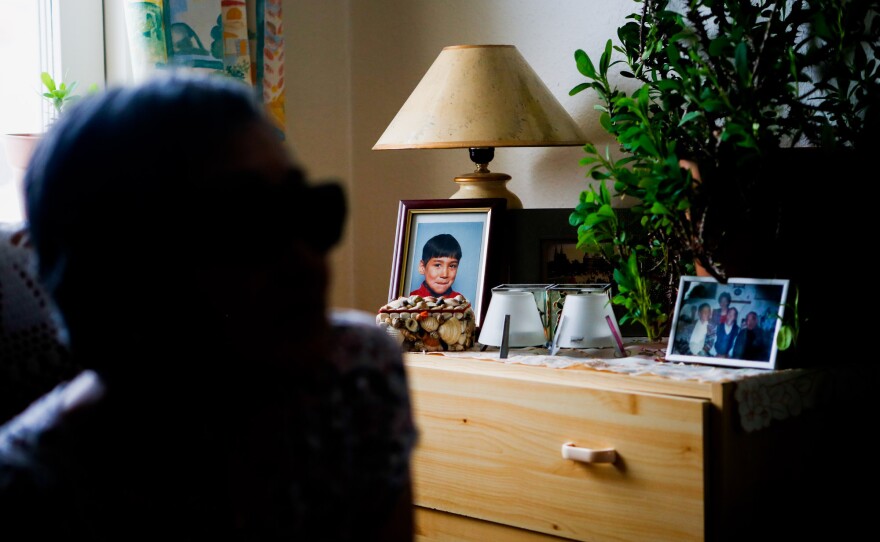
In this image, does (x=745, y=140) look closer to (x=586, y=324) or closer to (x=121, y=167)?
→ (x=586, y=324)

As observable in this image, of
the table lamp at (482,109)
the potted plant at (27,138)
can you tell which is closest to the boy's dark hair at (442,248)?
the table lamp at (482,109)

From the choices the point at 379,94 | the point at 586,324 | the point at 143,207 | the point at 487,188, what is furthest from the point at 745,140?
the point at 379,94

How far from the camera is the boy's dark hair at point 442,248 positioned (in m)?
1.70

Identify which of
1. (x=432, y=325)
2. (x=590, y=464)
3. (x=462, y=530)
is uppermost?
(x=432, y=325)

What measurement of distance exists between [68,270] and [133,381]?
0.20ft

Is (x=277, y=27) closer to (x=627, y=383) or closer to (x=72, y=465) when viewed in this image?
(x=627, y=383)

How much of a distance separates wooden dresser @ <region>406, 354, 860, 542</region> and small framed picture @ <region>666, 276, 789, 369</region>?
0.36 feet

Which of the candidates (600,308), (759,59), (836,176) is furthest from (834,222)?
(600,308)

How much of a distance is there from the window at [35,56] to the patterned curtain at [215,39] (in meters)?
0.16

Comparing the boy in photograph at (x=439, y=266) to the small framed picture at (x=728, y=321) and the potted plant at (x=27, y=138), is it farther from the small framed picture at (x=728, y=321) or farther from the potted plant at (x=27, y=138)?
the potted plant at (x=27, y=138)

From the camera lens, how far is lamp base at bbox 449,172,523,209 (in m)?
1.76

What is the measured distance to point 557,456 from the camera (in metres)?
1.30

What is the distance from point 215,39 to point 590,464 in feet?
3.44

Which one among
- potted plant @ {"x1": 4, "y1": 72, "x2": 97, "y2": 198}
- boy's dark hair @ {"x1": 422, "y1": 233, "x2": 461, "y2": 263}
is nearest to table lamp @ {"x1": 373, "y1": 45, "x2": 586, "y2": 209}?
boy's dark hair @ {"x1": 422, "y1": 233, "x2": 461, "y2": 263}
